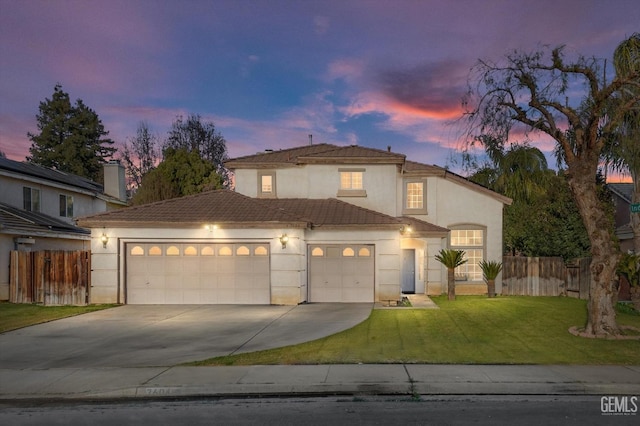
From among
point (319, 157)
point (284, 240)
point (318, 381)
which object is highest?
point (319, 157)

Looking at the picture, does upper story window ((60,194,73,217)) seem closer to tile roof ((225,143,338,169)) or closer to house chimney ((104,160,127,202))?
house chimney ((104,160,127,202))

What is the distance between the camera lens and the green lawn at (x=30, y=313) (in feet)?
47.3

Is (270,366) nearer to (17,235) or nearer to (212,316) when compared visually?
(212,316)

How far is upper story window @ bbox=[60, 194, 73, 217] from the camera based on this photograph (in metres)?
28.4

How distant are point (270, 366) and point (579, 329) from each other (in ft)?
28.8

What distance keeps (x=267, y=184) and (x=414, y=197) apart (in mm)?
7478

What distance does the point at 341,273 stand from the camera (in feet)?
62.2

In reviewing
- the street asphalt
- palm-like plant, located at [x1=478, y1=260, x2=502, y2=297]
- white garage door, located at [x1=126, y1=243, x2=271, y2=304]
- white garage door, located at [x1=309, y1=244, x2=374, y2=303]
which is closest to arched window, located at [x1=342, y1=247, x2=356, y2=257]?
white garage door, located at [x1=309, y1=244, x2=374, y2=303]

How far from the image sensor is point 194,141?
1871 inches

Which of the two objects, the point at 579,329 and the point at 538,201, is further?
the point at 538,201

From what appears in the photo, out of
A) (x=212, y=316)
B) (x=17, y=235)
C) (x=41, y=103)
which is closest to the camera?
(x=212, y=316)

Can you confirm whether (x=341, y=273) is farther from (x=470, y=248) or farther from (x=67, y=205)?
(x=67, y=205)

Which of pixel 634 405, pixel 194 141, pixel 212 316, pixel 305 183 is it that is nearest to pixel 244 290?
pixel 212 316

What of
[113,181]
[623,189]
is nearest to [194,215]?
[113,181]
